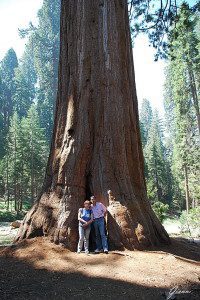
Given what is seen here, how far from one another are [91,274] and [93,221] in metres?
1.80

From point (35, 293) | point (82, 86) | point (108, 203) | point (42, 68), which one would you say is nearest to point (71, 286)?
point (35, 293)

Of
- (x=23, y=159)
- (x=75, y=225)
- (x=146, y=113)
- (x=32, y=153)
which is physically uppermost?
(x=146, y=113)

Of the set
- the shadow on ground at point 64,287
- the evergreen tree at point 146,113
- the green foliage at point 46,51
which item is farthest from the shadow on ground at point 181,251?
the evergreen tree at point 146,113

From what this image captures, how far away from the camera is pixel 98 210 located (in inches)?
290

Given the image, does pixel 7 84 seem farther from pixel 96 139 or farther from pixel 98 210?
pixel 98 210

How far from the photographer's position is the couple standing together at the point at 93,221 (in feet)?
23.4

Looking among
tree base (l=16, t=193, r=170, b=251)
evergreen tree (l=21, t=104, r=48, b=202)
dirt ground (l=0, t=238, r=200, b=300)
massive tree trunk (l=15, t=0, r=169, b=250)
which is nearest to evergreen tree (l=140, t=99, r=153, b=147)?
evergreen tree (l=21, t=104, r=48, b=202)

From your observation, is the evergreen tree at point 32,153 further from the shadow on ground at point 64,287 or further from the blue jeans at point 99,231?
the shadow on ground at point 64,287

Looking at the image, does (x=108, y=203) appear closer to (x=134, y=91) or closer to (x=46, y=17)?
(x=134, y=91)

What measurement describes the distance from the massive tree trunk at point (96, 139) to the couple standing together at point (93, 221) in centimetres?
19

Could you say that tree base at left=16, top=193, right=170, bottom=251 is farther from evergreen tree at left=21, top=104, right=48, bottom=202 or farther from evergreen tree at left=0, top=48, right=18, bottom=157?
evergreen tree at left=0, top=48, right=18, bottom=157

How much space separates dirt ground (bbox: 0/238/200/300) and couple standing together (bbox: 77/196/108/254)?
42cm

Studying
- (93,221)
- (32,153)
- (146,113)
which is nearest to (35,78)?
(146,113)

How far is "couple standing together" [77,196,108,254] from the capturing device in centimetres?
712
